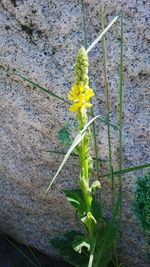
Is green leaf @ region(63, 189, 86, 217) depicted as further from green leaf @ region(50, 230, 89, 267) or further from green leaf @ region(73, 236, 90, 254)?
green leaf @ region(50, 230, 89, 267)

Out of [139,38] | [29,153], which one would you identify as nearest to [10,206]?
[29,153]

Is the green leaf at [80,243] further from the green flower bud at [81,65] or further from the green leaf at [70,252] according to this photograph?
the green flower bud at [81,65]

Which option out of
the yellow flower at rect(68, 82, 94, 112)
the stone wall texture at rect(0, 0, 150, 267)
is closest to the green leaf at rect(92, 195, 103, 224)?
the stone wall texture at rect(0, 0, 150, 267)

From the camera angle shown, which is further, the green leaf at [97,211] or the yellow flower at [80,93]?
the green leaf at [97,211]

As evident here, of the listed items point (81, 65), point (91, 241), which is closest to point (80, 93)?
point (81, 65)

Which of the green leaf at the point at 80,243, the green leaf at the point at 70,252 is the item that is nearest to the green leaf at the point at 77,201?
the green leaf at the point at 80,243

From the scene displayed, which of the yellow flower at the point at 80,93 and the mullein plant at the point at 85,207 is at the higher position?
the yellow flower at the point at 80,93

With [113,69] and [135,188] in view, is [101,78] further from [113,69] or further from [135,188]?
[135,188]
